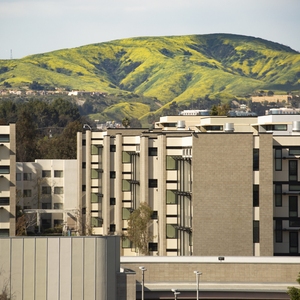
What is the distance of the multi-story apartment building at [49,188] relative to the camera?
11144 centimetres

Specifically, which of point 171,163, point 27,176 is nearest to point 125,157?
point 171,163

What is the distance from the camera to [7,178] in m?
77.9

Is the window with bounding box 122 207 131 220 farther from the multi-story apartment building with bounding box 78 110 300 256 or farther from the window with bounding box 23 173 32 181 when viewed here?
the window with bounding box 23 173 32 181

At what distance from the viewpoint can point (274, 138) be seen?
61938mm

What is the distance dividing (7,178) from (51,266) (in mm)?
39146

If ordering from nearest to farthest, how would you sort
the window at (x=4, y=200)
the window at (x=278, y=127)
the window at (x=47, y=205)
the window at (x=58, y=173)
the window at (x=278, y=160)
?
the window at (x=278, y=160) → the window at (x=4, y=200) → the window at (x=278, y=127) → the window at (x=58, y=173) → the window at (x=47, y=205)

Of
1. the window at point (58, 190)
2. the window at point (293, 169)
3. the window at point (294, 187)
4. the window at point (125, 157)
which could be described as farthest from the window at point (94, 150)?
the window at point (294, 187)

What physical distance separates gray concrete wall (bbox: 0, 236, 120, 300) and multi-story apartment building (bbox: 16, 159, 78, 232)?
232 feet

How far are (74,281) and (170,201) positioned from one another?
29.4 meters

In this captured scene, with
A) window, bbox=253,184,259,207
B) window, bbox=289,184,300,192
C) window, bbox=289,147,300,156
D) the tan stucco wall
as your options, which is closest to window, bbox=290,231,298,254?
window, bbox=289,184,300,192

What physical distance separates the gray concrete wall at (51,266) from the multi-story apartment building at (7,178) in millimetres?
37937

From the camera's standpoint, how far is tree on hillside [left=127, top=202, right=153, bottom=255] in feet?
228

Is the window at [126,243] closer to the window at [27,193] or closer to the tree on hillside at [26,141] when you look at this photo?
the window at [27,193]

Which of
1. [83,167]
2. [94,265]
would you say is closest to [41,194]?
[83,167]
